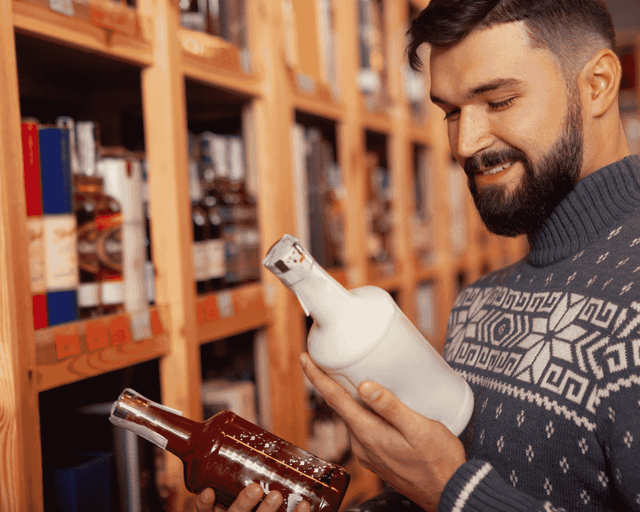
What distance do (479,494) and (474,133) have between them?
513 millimetres

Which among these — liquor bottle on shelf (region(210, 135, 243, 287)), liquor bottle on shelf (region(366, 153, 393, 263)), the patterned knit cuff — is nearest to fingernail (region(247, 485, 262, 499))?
the patterned knit cuff

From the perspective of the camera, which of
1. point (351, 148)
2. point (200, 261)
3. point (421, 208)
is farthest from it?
point (421, 208)

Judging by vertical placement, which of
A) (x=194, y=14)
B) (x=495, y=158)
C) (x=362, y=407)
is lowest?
(x=362, y=407)

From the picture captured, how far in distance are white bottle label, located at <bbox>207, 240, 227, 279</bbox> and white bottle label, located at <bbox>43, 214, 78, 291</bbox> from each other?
0.34m

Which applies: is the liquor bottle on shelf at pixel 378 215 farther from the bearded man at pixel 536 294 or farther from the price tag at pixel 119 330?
the price tag at pixel 119 330

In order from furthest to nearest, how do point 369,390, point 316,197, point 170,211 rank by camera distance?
1. point 316,197
2. point 170,211
3. point 369,390

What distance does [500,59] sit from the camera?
0.86 meters

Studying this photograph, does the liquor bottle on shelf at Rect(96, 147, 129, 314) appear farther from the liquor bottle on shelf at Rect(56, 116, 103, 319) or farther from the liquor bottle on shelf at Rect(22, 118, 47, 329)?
the liquor bottle on shelf at Rect(22, 118, 47, 329)

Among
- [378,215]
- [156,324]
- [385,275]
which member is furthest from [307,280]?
[378,215]

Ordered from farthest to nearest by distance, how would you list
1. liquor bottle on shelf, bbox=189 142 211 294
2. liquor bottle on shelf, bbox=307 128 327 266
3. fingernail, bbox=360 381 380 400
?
liquor bottle on shelf, bbox=307 128 327 266 → liquor bottle on shelf, bbox=189 142 211 294 → fingernail, bbox=360 381 380 400

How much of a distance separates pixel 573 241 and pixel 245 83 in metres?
0.77

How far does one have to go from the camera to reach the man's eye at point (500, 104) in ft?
2.86

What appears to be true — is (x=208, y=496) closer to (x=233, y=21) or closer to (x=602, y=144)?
(x=602, y=144)

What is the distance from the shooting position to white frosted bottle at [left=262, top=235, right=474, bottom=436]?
2.19 ft
